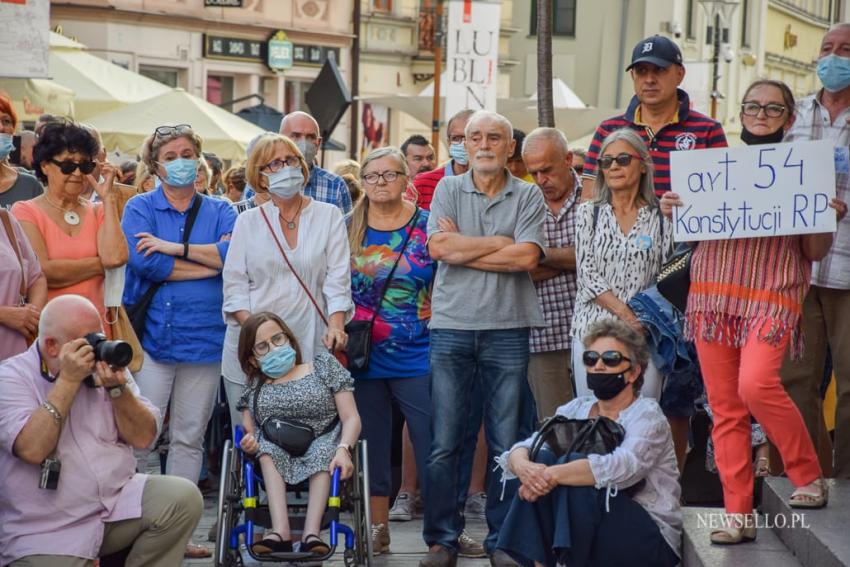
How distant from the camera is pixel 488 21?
674 inches

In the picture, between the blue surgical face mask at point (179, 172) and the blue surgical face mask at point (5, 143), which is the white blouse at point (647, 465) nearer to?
the blue surgical face mask at point (179, 172)

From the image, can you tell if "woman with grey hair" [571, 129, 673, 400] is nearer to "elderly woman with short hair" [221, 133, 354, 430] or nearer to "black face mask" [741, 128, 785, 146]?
"black face mask" [741, 128, 785, 146]

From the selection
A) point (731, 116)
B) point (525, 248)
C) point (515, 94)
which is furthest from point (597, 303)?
point (731, 116)

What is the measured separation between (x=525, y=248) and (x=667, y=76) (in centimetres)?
111

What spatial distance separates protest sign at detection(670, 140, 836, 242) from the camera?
7027mm

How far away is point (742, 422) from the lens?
7.14 m

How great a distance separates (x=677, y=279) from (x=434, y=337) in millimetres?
1397

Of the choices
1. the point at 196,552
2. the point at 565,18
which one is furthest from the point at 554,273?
the point at 565,18

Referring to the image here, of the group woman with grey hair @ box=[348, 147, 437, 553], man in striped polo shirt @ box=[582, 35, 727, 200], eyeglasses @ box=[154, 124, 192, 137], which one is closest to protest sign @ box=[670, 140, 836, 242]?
man in striped polo shirt @ box=[582, 35, 727, 200]

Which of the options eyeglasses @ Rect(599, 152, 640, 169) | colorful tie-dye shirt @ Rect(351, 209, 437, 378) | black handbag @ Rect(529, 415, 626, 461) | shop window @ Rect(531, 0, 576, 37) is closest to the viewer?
black handbag @ Rect(529, 415, 626, 461)

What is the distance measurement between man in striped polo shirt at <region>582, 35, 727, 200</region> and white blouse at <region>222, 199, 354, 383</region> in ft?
4.63

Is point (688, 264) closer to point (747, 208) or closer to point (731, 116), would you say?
point (747, 208)

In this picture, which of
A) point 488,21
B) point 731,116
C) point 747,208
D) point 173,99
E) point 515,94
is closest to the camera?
point 747,208

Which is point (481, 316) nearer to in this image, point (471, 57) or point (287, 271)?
point (287, 271)
